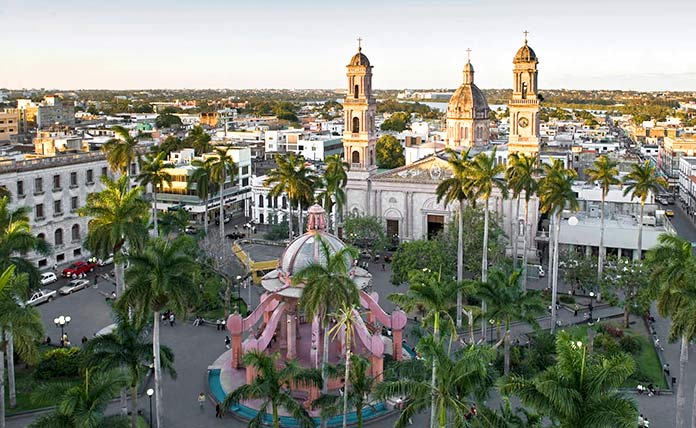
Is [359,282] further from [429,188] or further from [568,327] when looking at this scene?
[429,188]

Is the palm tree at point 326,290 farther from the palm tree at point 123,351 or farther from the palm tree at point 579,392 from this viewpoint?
the palm tree at point 579,392

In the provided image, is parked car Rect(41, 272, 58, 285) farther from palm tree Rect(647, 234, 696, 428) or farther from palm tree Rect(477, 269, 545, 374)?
palm tree Rect(647, 234, 696, 428)

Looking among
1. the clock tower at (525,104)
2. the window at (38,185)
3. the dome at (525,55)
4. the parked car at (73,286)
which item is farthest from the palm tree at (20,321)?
the dome at (525,55)

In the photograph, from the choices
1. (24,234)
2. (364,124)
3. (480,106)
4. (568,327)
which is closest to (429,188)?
(364,124)

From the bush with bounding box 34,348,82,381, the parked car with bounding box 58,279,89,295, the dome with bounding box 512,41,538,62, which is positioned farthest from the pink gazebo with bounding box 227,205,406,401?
the dome with bounding box 512,41,538,62

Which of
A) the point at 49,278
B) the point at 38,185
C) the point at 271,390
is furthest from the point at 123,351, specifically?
the point at 38,185

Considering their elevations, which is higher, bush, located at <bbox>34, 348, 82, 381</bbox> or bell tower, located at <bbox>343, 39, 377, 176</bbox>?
bell tower, located at <bbox>343, 39, 377, 176</bbox>
